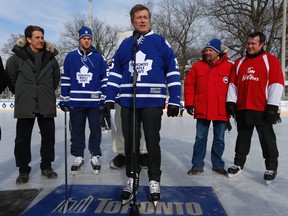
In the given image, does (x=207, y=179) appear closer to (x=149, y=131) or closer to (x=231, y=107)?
(x=231, y=107)

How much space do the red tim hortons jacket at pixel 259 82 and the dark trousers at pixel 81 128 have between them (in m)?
1.80

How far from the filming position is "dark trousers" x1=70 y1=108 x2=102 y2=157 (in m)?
4.16

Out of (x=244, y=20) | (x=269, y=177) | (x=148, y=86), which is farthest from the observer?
(x=244, y=20)

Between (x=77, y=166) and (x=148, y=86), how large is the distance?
172cm

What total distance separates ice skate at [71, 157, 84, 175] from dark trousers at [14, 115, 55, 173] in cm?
30

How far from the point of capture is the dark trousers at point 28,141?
374 centimetres

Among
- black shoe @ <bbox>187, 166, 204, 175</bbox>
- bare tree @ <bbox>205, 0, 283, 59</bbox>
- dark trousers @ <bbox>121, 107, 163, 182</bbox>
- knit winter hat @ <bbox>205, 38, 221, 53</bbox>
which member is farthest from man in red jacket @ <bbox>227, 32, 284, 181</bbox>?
bare tree @ <bbox>205, 0, 283, 59</bbox>

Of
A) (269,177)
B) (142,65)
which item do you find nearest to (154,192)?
(142,65)

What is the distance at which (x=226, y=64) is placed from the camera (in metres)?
4.07

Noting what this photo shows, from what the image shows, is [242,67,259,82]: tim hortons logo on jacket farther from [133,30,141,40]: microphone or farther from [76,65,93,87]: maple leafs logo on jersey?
[76,65,93,87]: maple leafs logo on jersey

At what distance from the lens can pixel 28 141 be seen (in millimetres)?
3807

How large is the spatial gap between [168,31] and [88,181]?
109 feet

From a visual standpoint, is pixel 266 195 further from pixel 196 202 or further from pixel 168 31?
pixel 168 31

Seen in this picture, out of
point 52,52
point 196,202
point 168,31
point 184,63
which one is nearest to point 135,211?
point 196,202
